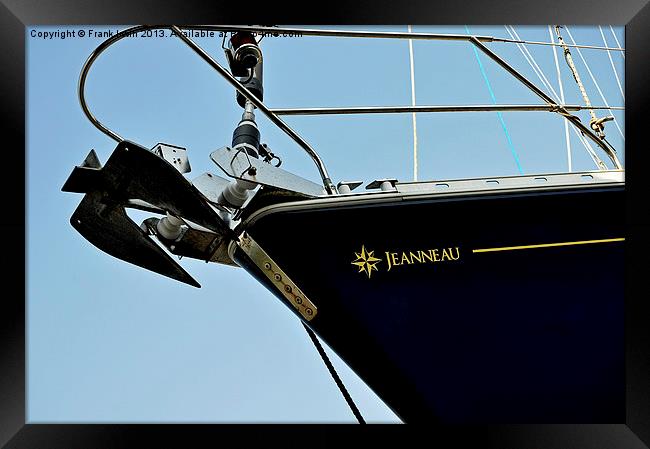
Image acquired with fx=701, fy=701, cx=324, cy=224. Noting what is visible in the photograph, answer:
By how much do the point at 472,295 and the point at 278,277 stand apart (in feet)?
1.56

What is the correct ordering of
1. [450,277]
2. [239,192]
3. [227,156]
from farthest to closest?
[450,277]
[239,192]
[227,156]

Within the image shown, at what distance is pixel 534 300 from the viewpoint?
1.73 meters

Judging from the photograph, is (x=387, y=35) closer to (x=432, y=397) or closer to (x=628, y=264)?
(x=628, y=264)

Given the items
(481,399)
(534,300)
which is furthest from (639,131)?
(481,399)

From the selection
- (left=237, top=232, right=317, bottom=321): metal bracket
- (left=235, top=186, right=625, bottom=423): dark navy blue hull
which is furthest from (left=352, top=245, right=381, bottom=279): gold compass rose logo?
(left=237, top=232, right=317, bottom=321): metal bracket

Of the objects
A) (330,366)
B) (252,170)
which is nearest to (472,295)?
(330,366)

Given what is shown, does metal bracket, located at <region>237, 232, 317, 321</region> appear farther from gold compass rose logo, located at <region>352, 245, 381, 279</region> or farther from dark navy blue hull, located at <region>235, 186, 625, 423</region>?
gold compass rose logo, located at <region>352, 245, 381, 279</region>

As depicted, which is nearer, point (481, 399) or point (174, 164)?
point (174, 164)

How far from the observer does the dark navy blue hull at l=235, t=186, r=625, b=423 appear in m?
1.65

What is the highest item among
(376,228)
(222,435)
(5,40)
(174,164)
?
(5,40)

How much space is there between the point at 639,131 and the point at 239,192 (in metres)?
0.93

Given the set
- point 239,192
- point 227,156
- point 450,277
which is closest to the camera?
point 227,156
